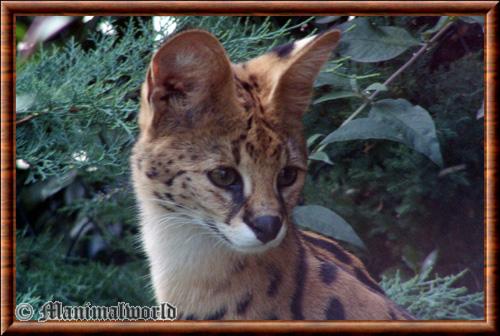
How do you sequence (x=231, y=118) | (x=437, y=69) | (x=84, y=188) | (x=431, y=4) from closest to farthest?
(x=231, y=118)
(x=431, y=4)
(x=437, y=69)
(x=84, y=188)

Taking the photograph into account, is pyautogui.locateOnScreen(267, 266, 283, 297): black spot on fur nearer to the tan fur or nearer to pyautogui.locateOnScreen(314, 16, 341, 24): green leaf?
the tan fur

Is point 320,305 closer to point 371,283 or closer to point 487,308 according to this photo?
point 371,283

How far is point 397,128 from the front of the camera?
2070 millimetres

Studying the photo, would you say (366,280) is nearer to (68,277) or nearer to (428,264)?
(428,264)

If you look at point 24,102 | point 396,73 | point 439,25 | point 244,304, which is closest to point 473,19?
point 439,25

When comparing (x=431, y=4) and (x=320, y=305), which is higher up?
(x=431, y=4)

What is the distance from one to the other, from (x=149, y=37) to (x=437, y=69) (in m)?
0.71

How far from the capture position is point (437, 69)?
2146 mm

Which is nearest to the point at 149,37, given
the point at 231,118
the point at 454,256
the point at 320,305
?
the point at 231,118

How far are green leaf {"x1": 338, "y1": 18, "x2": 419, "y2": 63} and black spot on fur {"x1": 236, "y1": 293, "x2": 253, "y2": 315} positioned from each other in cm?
61

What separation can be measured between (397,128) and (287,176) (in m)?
0.33

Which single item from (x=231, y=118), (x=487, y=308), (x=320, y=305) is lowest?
(x=487, y=308)

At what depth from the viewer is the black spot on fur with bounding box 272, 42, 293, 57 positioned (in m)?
1.97

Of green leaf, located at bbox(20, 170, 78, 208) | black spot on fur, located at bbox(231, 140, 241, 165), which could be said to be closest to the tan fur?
black spot on fur, located at bbox(231, 140, 241, 165)
